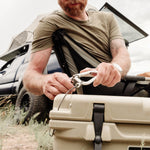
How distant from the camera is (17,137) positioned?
9.37ft

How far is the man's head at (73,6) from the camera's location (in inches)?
72.3

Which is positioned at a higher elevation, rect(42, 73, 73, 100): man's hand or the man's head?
the man's head

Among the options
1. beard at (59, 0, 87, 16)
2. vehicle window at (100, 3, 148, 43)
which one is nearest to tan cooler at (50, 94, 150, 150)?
beard at (59, 0, 87, 16)

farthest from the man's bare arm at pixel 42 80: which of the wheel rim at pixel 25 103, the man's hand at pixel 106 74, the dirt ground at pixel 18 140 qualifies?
the wheel rim at pixel 25 103

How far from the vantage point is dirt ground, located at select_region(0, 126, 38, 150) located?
2379 mm

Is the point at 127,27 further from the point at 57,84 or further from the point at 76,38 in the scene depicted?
the point at 57,84

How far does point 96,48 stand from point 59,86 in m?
0.61

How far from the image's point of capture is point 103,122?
114cm

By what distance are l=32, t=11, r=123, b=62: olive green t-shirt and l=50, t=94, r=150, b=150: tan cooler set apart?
2.41 feet

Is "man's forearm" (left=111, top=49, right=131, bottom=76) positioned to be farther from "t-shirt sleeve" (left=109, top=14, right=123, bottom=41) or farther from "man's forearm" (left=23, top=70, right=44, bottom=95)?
"man's forearm" (left=23, top=70, right=44, bottom=95)

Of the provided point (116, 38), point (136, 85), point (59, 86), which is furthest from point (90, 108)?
point (116, 38)

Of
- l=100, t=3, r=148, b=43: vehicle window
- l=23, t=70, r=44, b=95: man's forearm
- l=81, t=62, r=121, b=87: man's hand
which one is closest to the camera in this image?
l=81, t=62, r=121, b=87: man's hand

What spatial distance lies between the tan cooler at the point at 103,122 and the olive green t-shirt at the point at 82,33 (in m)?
0.73

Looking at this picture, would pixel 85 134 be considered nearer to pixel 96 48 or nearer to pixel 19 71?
pixel 96 48
